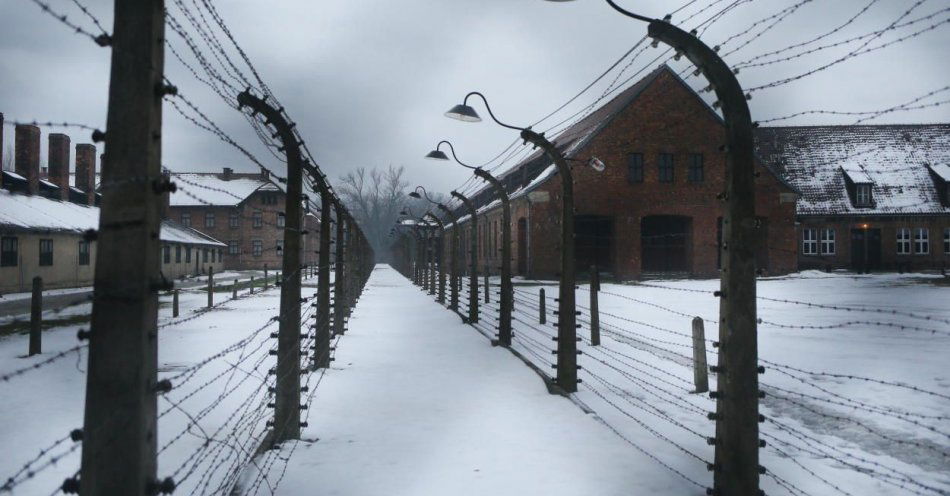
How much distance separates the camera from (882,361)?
8.50 m

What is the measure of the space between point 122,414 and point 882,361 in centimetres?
941

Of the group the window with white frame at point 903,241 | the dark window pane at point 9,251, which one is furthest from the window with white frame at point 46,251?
the window with white frame at point 903,241

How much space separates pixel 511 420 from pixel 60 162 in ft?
110

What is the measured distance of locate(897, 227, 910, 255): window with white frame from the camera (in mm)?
36134

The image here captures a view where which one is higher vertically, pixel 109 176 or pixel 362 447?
pixel 109 176

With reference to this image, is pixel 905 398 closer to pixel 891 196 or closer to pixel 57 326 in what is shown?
pixel 57 326

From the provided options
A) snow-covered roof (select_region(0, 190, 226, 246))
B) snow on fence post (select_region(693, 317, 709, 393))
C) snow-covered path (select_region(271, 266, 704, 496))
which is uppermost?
snow-covered roof (select_region(0, 190, 226, 246))

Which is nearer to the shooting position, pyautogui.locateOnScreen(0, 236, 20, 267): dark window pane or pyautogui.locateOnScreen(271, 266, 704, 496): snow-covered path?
pyautogui.locateOnScreen(271, 266, 704, 496): snow-covered path

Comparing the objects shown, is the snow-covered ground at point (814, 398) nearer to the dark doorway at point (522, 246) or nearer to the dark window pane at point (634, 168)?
the dark window pane at point (634, 168)

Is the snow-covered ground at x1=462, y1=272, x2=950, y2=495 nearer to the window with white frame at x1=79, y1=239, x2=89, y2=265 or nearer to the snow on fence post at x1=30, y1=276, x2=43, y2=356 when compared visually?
the snow on fence post at x1=30, y1=276, x2=43, y2=356

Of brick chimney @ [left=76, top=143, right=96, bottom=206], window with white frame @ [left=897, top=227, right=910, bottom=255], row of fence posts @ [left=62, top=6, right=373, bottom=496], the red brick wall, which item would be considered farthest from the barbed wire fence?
the red brick wall

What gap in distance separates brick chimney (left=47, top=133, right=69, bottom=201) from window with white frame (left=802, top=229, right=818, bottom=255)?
40643 millimetres

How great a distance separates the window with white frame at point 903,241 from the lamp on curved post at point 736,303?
39754 millimetres

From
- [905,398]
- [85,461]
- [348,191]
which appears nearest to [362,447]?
[85,461]
